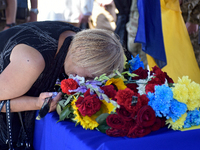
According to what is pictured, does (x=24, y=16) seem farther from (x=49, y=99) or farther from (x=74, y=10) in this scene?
(x=49, y=99)

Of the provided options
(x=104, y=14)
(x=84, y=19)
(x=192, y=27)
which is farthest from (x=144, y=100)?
(x=84, y=19)

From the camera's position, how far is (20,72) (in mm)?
1185

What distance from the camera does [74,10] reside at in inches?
132

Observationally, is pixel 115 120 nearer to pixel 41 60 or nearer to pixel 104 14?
pixel 41 60

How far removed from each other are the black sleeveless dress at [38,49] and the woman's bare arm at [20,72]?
0.07m

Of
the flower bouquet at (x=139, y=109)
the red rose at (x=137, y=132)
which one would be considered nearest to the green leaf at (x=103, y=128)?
the flower bouquet at (x=139, y=109)

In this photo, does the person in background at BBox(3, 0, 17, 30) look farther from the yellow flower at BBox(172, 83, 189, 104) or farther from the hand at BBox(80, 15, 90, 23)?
the yellow flower at BBox(172, 83, 189, 104)

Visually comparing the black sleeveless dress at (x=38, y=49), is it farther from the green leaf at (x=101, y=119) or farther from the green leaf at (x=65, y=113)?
the green leaf at (x=101, y=119)

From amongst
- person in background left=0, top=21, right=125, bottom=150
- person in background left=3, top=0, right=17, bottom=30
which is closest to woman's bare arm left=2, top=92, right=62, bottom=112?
person in background left=0, top=21, right=125, bottom=150

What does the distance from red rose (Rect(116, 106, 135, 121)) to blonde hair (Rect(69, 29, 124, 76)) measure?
0.37 metres

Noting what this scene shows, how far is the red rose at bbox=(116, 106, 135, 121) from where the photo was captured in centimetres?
91

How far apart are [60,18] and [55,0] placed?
10.7 inches

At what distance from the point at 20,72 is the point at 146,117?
0.72 metres

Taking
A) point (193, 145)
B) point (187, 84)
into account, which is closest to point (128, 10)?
point (187, 84)
